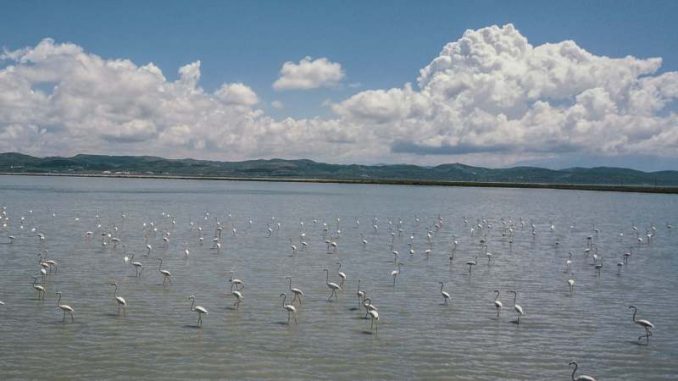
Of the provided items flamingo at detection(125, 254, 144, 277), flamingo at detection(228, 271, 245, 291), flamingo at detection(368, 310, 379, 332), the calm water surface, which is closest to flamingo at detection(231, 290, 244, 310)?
the calm water surface

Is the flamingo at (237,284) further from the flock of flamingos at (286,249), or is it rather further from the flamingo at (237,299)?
the flamingo at (237,299)

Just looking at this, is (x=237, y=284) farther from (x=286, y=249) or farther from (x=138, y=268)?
(x=286, y=249)

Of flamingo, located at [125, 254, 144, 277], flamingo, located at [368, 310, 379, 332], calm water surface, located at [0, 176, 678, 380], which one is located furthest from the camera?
flamingo, located at [125, 254, 144, 277]

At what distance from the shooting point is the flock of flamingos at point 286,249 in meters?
21.8

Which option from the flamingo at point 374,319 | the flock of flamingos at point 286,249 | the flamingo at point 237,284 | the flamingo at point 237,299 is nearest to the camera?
the flamingo at point 374,319

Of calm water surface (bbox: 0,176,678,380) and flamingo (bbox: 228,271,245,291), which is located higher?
flamingo (bbox: 228,271,245,291)

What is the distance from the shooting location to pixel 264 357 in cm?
1706

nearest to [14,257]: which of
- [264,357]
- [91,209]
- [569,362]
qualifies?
[264,357]

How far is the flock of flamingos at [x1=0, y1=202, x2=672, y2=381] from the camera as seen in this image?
21.8 m

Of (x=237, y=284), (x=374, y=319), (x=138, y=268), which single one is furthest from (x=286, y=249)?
(x=374, y=319)

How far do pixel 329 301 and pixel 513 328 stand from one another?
693 cm

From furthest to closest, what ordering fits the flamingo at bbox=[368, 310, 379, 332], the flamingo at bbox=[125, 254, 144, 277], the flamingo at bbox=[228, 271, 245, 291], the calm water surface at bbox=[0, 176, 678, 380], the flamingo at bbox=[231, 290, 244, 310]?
1. the flamingo at bbox=[125, 254, 144, 277]
2. the flamingo at bbox=[228, 271, 245, 291]
3. the flamingo at bbox=[231, 290, 244, 310]
4. the flamingo at bbox=[368, 310, 379, 332]
5. the calm water surface at bbox=[0, 176, 678, 380]

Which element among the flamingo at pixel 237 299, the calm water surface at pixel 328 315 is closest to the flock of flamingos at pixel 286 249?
the flamingo at pixel 237 299

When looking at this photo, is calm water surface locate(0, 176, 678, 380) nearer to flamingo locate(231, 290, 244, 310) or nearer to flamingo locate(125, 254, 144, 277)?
flamingo locate(231, 290, 244, 310)
